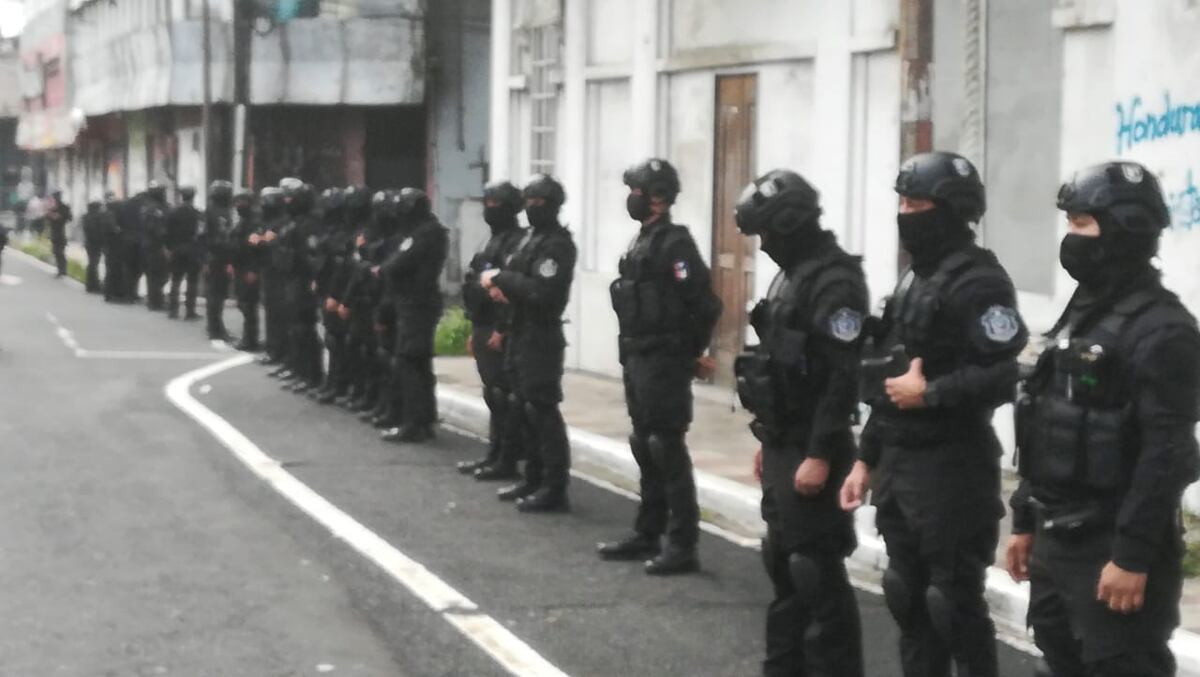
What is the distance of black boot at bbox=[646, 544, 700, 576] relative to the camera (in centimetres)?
895

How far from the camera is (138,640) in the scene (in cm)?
744

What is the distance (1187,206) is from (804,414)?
15.1 ft

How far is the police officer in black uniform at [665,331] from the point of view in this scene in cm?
881

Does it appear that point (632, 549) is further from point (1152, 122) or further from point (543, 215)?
point (1152, 122)

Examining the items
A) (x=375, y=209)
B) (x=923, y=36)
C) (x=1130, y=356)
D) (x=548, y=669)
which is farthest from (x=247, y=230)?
(x=1130, y=356)

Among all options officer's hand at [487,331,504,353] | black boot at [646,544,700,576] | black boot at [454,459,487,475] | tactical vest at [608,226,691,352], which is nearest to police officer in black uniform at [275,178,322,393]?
black boot at [454,459,487,475]

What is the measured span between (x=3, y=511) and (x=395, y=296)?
160 inches

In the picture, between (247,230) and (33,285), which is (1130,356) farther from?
(33,285)

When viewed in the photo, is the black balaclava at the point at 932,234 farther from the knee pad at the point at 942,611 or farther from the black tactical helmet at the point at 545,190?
the black tactical helmet at the point at 545,190

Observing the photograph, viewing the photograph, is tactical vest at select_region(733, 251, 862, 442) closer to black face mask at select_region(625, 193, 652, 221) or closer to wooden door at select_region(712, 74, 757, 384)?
black face mask at select_region(625, 193, 652, 221)

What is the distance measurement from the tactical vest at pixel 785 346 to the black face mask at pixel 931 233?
2.06 ft

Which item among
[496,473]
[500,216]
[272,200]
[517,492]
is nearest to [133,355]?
[272,200]

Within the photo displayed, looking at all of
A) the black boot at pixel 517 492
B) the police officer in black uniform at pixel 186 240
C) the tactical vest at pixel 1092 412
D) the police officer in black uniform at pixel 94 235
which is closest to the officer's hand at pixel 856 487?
the tactical vest at pixel 1092 412

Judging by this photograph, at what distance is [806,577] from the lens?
646 cm
